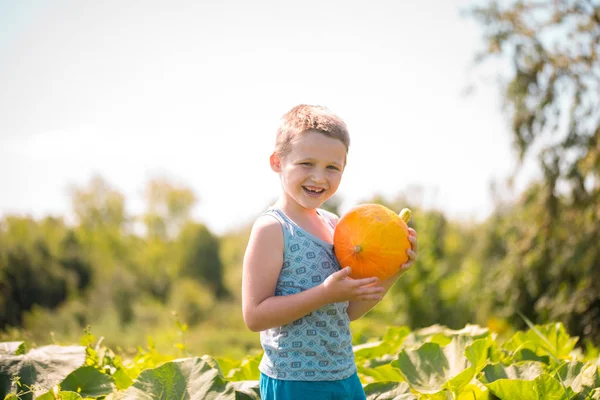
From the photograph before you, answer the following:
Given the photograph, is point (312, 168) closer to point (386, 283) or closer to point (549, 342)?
point (386, 283)

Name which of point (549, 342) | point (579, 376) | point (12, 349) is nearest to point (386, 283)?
point (579, 376)

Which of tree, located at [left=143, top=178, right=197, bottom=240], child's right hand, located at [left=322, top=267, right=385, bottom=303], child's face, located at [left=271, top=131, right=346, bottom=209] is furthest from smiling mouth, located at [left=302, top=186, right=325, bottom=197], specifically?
tree, located at [left=143, top=178, right=197, bottom=240]

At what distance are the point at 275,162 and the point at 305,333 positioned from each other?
53 cm

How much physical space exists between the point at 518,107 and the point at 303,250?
534 centimetres

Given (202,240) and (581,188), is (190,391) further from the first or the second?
(202,240)

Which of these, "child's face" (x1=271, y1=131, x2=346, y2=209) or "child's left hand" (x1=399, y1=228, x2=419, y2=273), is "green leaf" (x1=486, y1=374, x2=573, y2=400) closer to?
"child's left hand" (x1=399, y1=228, x2=419, y2=273)

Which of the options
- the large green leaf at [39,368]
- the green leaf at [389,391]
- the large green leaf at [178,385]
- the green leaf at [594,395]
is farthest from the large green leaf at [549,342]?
the large green leaf at [39,368]

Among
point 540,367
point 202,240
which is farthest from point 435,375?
point 202,240

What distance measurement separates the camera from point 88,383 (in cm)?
185

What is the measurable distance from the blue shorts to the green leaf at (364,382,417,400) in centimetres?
17

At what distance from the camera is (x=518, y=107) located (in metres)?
6.27

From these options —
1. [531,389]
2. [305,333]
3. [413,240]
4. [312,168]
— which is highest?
[312,168]

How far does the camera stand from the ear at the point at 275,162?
1.77 meters

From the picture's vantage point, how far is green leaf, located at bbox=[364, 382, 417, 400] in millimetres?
1755
